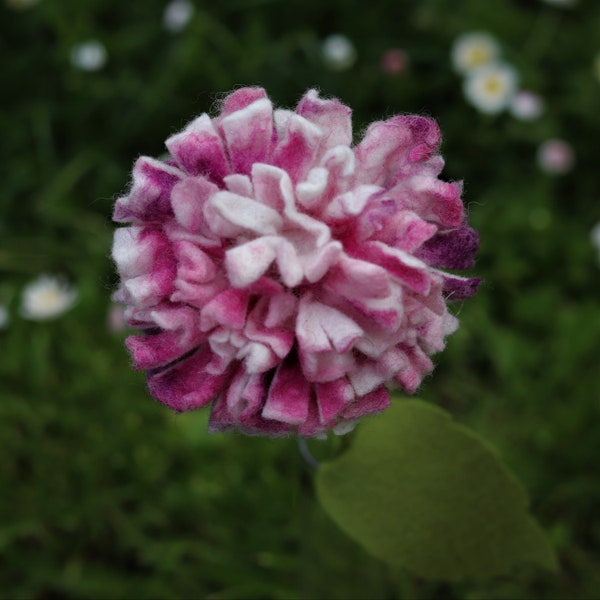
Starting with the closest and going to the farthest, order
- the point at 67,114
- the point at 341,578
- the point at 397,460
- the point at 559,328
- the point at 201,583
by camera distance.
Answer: the point at 397,460 < the point at 341,578 < the point at 201,583 < the point at 559,328 < the point at 67,114

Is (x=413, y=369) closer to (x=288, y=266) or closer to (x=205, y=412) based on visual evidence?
(x=288, y=266)

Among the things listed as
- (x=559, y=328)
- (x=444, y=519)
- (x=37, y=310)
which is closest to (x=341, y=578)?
(x=444, y=519)

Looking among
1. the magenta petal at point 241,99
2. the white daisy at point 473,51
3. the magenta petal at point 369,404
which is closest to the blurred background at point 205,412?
the white daisy at point 473,51

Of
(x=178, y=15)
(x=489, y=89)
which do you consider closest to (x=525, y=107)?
(x=489, y=89)

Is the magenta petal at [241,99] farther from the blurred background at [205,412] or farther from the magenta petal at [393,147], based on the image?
the blurred background at [205,412]

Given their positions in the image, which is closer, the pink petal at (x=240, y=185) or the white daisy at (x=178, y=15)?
the pink petal at (x=240, y=185)

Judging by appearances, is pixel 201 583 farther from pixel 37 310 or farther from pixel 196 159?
pixel 196 159

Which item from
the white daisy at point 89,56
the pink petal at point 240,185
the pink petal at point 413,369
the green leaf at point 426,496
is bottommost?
the white daisy at point 89,56
